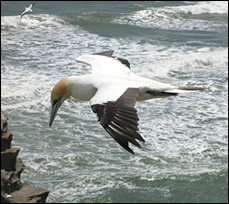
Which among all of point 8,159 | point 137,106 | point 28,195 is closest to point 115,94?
point 8,159

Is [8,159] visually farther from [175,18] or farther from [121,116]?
[175,18]

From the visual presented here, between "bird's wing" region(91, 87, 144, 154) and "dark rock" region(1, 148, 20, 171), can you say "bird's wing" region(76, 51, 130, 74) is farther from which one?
"dark rock" region(1, 148, 20, 171)

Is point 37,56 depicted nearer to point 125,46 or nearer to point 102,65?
point 125,46

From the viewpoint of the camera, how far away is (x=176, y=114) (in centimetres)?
2248

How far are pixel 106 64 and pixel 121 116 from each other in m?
1.93

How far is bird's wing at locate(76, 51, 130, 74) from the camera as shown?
7.19 m

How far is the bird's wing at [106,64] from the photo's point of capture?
23.6 feet

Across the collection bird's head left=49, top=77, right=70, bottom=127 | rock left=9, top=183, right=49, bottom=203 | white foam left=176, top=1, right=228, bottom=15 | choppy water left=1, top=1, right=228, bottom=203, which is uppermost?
bird's head left=49, top=77, right=70, bottom=127

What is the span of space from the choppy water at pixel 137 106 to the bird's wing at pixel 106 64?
8.57 meters

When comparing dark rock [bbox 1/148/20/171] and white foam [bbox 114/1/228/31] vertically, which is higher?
dark rock [bbox 1/148/20/171]

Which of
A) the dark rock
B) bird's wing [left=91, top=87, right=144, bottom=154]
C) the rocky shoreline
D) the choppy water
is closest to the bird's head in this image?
bird's wing [left=91, top=87, right=144, bottom=154]

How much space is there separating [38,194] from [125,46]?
63.2 feet

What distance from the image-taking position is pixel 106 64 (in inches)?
297

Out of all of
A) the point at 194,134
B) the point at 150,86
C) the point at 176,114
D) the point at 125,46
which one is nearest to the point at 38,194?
Result: the point at 150,86
